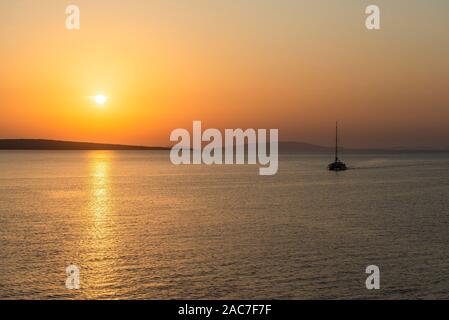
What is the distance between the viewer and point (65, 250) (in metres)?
40.4

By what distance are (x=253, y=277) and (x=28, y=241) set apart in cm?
2156

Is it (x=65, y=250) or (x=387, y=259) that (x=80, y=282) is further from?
(x=387, y=259)

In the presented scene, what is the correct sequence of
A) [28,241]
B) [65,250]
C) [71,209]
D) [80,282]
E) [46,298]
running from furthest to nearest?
[71,209], [28,241], [65,250], [80,282], [46,298]

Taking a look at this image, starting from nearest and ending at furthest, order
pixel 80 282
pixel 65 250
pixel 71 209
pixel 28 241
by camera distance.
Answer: pixel 80 282
pixel 65 250
pixel 28 241
pixel 71 209

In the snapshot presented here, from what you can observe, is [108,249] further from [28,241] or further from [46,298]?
[46,298]

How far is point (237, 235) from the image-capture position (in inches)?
1857

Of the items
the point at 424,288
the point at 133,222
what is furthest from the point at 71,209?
the point at 424,288

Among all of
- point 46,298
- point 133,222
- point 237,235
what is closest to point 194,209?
point 133,222

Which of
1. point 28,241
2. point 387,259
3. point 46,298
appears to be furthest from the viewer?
point 28,241

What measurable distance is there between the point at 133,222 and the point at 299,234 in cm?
1927

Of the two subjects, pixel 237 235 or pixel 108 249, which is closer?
pixel 108 249

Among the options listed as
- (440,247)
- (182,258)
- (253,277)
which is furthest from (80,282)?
(440,247)

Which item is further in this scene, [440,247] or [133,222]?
[133,222]

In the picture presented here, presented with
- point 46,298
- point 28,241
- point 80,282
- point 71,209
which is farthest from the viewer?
point 71,209
